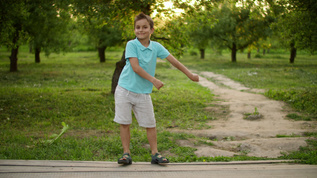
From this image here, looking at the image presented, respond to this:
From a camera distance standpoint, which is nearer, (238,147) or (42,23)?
(238,147)

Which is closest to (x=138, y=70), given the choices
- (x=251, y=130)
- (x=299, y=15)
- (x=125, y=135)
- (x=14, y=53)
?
(x=125, y=135)

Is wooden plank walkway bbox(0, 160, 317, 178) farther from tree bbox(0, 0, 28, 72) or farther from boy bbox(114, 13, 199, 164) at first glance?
tree bbox(0, 0, 28, 72)

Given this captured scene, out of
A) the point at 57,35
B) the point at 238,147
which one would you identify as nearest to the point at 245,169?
the point at 238,147

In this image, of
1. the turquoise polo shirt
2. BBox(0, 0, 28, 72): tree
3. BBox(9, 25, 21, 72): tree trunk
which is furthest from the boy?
BBox(9, 25, 21, 72): tree trunk

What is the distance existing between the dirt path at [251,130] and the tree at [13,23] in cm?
667

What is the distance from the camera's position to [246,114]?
8188mm

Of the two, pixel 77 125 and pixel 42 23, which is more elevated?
pixel 42 23

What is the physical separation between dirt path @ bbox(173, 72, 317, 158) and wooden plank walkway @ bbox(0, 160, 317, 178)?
0.90 meters

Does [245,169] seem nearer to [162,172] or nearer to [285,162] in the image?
[285,162]

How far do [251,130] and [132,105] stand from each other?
3700 millimetres

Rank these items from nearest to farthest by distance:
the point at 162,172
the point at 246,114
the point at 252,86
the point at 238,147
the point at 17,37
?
the point at 162,172
the point at 238,147
the point at 246,114
the point at 252,86
the point at 17,37

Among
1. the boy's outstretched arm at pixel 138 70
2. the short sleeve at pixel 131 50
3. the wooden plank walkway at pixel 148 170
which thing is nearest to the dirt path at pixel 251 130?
the wooden plank walkway at pixel 148 170

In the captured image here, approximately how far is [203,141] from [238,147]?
0.60m

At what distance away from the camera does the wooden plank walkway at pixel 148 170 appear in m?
3.16
